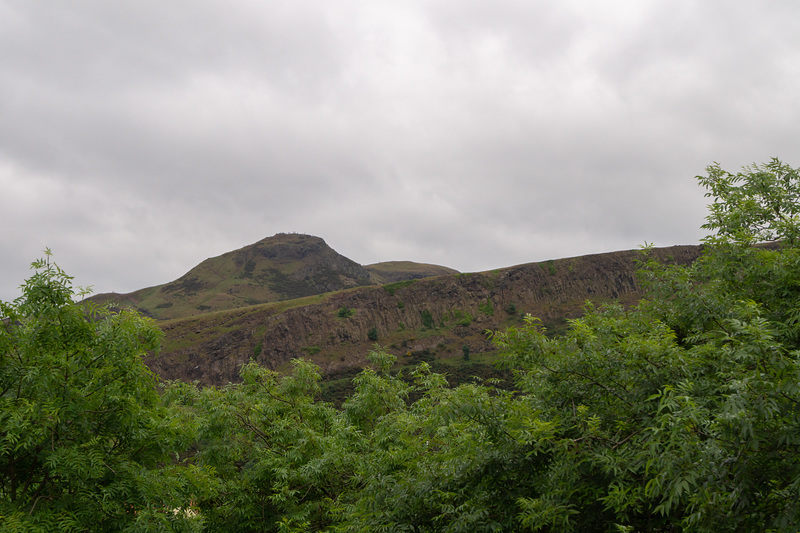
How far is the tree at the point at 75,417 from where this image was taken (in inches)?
304

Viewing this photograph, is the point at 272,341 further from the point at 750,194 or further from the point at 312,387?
the point at 750,194

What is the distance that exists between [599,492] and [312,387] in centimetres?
1364

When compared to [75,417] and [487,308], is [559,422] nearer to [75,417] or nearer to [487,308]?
[75,417]

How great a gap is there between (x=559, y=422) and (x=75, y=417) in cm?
846

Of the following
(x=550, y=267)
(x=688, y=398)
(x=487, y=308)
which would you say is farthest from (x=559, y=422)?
(x=550, y=267)

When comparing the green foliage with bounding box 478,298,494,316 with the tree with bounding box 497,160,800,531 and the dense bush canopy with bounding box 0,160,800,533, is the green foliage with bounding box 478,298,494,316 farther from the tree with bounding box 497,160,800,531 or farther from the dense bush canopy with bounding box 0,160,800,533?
the tree with bounding box 497,160,800,531

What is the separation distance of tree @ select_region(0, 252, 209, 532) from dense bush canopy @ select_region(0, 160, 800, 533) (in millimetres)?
38

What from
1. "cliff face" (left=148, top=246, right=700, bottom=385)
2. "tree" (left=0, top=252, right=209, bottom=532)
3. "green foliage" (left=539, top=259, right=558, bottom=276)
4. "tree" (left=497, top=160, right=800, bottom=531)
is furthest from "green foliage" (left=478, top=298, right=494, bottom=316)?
"tree" (left=0, top=252, right=209, bottom=532)

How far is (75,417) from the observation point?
828cm

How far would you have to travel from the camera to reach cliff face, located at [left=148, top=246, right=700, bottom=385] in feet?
367

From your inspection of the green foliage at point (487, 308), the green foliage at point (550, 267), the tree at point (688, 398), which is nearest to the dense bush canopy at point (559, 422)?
the tree at point (688, 398)

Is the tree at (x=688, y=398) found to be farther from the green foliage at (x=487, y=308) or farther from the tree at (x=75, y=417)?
the green foliage at (x=487, y=308)

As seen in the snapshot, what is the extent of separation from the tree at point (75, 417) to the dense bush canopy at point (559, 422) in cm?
4

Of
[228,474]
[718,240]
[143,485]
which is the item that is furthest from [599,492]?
[228,474]
